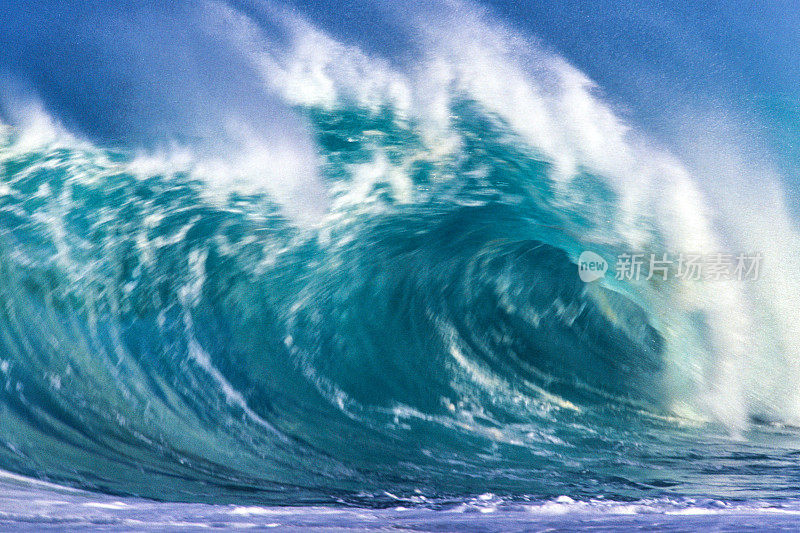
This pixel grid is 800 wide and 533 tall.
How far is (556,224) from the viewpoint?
548 cm

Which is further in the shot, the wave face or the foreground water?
the wave face

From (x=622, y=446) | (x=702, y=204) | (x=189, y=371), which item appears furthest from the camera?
(x=702, y=204)

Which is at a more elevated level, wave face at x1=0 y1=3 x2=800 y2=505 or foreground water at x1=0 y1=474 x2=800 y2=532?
wave face at x1=0 y1=3 x2=800 y2=505

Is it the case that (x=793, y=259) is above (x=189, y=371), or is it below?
above

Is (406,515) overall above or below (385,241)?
below

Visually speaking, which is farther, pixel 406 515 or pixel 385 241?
pixel 385 241

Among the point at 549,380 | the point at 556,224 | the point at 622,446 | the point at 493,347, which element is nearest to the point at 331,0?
the point at 556,224

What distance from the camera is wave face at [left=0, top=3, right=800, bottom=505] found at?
5.11 metres

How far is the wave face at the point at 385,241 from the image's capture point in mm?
5105

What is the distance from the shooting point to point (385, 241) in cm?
556

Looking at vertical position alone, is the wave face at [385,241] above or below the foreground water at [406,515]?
above

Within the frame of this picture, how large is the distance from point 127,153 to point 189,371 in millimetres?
1784

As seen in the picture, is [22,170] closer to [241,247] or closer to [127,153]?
[127,153]

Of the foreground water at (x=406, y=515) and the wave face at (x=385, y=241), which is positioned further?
the wave face at (x=385, y=241)
